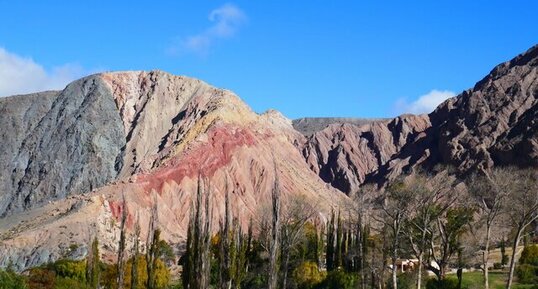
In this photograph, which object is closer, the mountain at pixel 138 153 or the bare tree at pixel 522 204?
the bare tree at pixel 522 204

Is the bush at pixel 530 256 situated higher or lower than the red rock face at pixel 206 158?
lower

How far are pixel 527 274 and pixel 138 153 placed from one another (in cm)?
8442

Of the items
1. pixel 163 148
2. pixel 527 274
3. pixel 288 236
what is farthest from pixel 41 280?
pixel 163 148

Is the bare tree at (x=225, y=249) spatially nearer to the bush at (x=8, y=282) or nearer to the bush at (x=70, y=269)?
the bush at (x=8, y=282)

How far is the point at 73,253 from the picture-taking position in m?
85.3

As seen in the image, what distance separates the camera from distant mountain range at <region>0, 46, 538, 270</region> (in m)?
108

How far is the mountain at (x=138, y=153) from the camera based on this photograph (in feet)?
358

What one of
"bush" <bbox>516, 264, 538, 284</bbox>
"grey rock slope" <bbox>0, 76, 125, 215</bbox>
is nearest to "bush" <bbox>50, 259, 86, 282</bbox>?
"bush" <bbox>516, 264, 538, 284</bbox>

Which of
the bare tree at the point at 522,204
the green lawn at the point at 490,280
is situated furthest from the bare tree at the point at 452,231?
the bare tree at the point at 522,204

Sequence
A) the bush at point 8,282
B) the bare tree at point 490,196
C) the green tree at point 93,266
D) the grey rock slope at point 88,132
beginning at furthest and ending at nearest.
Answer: the grey rock slope at point 88,132, the green tree at point 93,266, the bare tree at point 490,196, the bush at point 8,282

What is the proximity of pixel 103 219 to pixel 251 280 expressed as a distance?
39.0 m

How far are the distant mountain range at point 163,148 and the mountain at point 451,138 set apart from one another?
1.27 ft

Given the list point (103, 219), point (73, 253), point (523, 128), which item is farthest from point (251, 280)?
point (523, 128)

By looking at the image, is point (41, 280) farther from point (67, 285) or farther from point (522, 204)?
point (522, 204)
